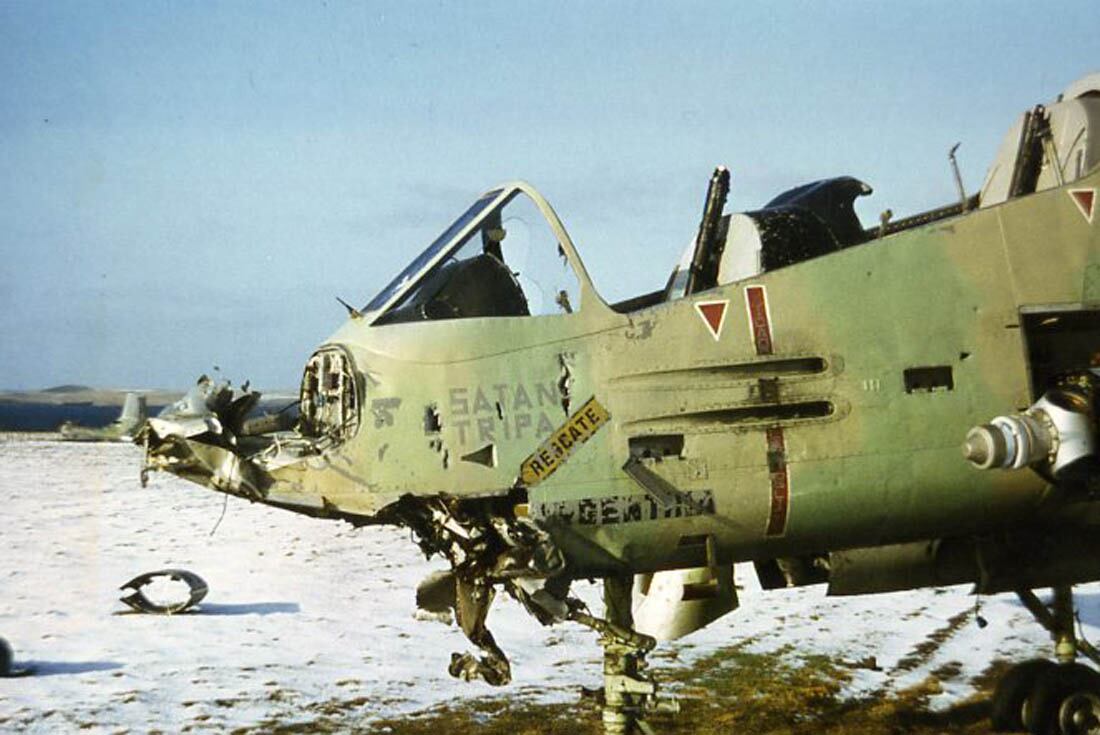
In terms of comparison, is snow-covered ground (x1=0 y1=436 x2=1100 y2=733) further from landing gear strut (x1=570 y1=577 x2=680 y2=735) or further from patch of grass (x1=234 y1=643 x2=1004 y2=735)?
landing gear strut (x1=570 y1=577 x2=680 y2=735)

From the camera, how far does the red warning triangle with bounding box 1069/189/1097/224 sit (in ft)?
23.0

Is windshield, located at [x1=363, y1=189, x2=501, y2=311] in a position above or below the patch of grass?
above

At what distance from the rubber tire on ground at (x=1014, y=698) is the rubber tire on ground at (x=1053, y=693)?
265 mm

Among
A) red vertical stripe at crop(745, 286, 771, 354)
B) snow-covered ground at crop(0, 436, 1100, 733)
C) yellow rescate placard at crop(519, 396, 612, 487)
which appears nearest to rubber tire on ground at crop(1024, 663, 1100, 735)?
snow-covered ground at crop(0, 436, 1100, 733)

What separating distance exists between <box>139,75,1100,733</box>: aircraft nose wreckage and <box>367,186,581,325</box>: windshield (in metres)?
0.02

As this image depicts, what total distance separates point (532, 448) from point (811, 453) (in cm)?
172

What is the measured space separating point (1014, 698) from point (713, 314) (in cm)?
521

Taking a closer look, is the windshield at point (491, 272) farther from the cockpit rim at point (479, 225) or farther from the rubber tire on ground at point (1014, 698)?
the rubber tire on ground at point (1014, 698)

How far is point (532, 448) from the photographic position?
6.29m

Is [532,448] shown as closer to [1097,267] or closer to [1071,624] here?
[1097,267]

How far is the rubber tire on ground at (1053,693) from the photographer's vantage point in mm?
8789

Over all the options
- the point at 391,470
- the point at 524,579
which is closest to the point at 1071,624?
the point at 524,579

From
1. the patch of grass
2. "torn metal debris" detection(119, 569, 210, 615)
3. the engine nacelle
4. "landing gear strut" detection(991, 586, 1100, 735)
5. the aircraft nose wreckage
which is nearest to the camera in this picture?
the engine nacelle

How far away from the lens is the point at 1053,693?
884 cm
